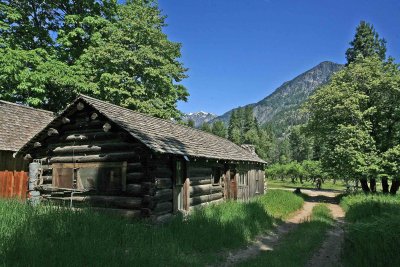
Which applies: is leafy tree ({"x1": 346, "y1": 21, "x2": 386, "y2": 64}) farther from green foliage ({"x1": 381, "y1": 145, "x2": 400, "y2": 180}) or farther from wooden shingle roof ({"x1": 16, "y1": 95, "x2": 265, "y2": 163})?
wooden shingle roof ({"x1": 16, "y1": 95, "x2": 265, "y2": 163})

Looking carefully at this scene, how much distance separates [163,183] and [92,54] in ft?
53.9

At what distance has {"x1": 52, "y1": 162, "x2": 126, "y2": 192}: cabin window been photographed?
522 inches

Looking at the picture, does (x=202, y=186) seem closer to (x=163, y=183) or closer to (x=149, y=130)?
(x=163, y=183)

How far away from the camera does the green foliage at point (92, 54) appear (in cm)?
2388

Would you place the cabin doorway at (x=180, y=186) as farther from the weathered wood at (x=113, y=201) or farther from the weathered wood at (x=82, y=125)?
the weathered wood at (x=82, y=125)

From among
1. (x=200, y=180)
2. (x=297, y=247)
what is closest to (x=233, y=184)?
(x=200, y=180)

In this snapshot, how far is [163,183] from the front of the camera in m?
13.2

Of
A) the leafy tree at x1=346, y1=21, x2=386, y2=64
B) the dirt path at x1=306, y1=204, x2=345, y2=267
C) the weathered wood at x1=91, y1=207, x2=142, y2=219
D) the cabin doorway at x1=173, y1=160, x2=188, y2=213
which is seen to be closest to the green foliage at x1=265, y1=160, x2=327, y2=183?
the leafy tree at x1=346, y1=21, x2=386, y2=64

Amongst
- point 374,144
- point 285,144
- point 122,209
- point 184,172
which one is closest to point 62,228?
point 122,209

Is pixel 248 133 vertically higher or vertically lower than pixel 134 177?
higher

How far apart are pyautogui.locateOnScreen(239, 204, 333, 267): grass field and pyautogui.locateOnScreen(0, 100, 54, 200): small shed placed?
12.9 meters

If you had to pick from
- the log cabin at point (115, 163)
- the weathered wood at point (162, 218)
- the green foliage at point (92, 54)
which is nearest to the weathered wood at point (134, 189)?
the log cabin at point (115, 163)

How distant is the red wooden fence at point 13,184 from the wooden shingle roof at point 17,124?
1.37 metres

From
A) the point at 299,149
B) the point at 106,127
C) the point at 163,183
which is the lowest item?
the point at 163,183
